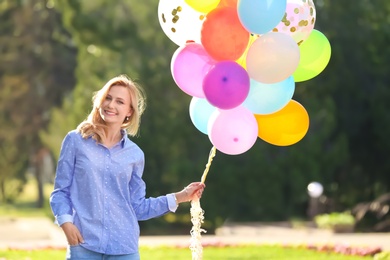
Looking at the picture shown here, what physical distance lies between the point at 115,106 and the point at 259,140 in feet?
53.8

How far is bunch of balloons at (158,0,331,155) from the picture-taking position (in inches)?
245

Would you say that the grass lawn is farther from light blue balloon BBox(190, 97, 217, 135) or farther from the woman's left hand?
the woman's left hand

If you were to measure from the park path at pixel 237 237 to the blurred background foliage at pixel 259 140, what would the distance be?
973mm

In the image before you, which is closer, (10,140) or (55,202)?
(55,202)

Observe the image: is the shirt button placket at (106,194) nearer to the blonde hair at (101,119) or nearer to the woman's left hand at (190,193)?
the blonde hair at (101,119)

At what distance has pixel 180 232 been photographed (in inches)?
846

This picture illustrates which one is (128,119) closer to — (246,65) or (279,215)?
(246,65)

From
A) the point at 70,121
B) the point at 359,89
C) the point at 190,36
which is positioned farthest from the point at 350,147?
the point at 190,36

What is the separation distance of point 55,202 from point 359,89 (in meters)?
19.6

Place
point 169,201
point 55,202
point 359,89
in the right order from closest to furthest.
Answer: point 55,202, point 169,201, point 359,89

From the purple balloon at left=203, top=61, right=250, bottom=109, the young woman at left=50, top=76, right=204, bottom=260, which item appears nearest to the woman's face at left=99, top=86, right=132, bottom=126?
the young woman at left=50, top=76, right=204, bottom=260

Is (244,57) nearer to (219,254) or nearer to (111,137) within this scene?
(111,137)

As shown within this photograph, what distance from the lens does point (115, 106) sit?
504 centimetres

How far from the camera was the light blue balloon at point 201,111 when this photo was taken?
21.9 feet
